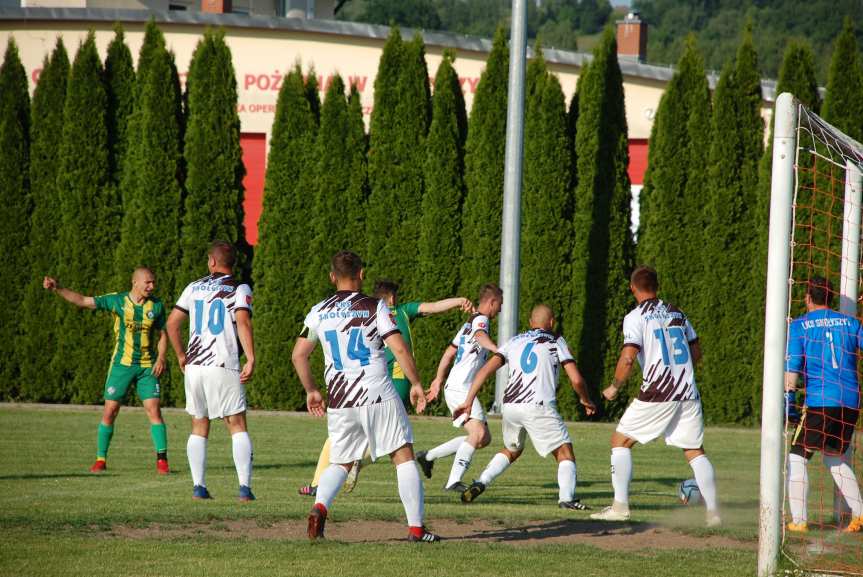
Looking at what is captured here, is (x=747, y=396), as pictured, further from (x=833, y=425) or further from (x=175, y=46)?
(x=175, y=46)

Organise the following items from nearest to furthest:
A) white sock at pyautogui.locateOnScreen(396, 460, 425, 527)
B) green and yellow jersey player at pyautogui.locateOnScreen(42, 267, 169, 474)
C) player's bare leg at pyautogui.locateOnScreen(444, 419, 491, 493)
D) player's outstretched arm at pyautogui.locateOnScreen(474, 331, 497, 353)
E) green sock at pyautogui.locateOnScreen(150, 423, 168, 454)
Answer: white sock at pyautogui.locateOnScreen(396, 460, 425, 527) < player's outstretched arm at pyautogui.locateOnScreen(474, 331, 497, 353) < player's bare leg at pyautogui.locateOnScreen(444, 419, 491, 493) < green sock at pyautogui.locateOnScreen(150, 423, 168, 454) < green and yellow jersey player at pyautogui.locateOnScreen(42, 267, 169, 474)

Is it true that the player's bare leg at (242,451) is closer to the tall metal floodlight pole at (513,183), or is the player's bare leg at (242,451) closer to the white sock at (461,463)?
the white sock at (461,463)

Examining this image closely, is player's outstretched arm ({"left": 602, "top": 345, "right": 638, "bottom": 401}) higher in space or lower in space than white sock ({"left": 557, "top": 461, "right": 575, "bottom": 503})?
higher

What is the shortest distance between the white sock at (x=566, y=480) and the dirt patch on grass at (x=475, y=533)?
0.87 meters

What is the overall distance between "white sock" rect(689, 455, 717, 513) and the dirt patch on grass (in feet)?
1.56

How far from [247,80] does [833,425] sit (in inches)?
819

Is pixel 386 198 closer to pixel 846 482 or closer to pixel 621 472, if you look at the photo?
pixel 621 472

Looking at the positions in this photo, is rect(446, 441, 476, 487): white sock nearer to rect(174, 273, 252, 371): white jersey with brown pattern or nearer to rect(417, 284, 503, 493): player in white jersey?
rect(417, 284, 503, 493): player in white jersey

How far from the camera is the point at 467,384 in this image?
12242 millimetres

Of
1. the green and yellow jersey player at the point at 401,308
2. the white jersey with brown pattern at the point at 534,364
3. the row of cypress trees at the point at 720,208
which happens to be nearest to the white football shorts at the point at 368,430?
the white jersey with brown pattern at the point at 534,364

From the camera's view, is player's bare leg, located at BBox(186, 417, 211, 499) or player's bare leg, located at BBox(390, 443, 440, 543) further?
player's bare leg, located at BBox(186, 417, 211, 499)

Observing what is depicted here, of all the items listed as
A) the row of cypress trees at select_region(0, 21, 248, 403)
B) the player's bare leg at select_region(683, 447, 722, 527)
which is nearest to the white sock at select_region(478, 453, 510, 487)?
the player's bare leg at select_region(683, 447, 722, 527)

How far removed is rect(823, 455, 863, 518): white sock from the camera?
950 cm

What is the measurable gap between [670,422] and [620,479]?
62cm
